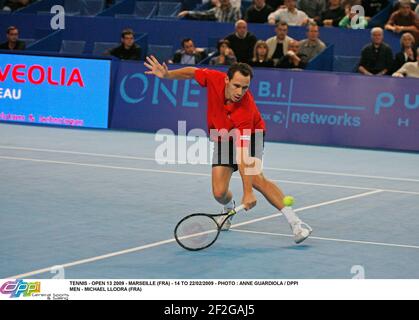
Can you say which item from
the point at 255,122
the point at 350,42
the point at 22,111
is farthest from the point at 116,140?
the point at 255,122

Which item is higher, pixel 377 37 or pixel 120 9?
pixel 120 9

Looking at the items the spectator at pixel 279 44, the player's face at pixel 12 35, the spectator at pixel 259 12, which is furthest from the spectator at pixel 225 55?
the player's face at pixel 12 35

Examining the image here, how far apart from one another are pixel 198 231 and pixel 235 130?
106 centimetres

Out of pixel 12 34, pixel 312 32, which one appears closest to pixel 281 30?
pixel 312 32

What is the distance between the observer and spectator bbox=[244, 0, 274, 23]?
23000 millimetres

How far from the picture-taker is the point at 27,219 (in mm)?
11070

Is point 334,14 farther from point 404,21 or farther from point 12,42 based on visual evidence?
point 12,42

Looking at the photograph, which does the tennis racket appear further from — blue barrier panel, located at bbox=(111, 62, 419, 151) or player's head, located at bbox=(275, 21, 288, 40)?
player's head, located at bbox=(275, 21, 288, 40)

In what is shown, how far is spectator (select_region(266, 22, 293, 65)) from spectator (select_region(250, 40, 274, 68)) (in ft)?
1.49

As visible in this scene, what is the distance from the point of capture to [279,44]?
69.4ft

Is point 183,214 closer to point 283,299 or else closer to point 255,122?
point 255,122

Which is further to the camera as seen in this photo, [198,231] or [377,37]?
[377,37]

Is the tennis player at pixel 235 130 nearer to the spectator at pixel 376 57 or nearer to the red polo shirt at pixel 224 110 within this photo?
the red polo shirt at pixel 224 110

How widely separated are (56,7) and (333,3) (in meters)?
7.68
